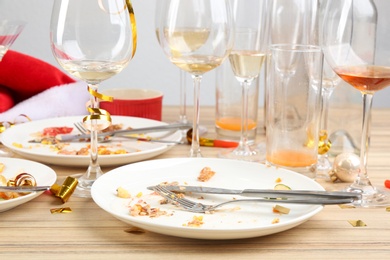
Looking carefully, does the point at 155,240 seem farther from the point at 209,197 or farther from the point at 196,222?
the point at 209,197

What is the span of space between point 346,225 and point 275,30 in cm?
51

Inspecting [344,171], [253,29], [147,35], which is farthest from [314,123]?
[147,35]

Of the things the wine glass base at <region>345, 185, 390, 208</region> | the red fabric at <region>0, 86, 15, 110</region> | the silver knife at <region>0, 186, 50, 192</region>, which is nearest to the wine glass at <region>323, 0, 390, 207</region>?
the wine glass base at <region>345, 185, 390, 208</region>

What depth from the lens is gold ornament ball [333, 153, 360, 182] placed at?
3.63 ft

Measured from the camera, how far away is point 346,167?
3.64ft

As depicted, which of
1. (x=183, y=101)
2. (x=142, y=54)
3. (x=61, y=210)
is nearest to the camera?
(x=61, y=210)

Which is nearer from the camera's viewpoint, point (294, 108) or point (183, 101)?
point (294, 108)

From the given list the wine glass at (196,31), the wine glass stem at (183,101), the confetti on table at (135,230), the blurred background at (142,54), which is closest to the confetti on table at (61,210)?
the confetti on table at (135,230)

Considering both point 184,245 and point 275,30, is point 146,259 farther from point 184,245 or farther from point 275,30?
point 275,30

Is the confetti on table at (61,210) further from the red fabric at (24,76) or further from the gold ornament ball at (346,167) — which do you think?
the red fabric at (24,76)

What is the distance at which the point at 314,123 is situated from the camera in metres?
1.14

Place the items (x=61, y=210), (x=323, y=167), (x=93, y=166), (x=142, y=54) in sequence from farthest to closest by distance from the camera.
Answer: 1. (x=142, y=54)
2. (x=323, y=167)
3. (x=93, y=166)
4. (x=61, y=210)

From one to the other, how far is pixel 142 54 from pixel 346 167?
207 cm

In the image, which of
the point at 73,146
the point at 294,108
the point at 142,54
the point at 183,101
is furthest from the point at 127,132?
the point at 142,54
